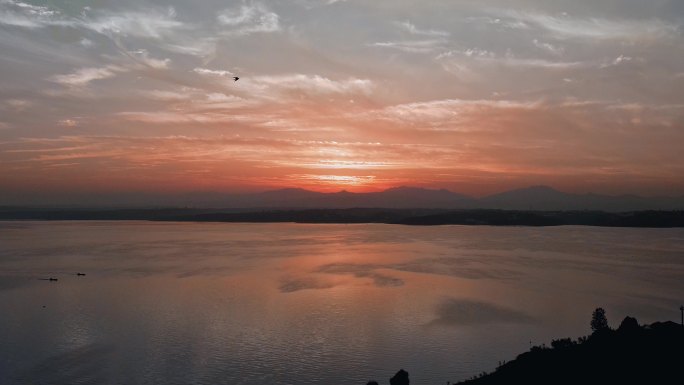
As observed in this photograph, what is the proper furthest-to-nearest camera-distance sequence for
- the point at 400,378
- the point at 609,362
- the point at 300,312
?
the point at 300,312, the point at 609,362, the point at 400,378

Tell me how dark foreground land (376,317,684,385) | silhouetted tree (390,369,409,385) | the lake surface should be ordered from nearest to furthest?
dark foreground land (376,317,684,385) < silhouetted tree (390,369,409,385) < the lake surface

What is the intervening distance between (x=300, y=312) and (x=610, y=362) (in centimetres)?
1757

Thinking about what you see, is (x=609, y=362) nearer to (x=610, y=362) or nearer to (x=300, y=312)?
(x=610, y=362)

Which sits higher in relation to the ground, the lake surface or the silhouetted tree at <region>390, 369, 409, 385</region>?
the silhouetted tree at <region>390, 369, 409, 385</region>

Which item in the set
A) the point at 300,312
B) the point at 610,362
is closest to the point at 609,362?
the point at 610,362

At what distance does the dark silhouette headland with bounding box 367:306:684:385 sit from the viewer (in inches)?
506

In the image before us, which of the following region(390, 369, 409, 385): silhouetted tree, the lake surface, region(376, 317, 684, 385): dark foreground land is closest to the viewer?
region(376, 317, 684, 385): dark foreground land

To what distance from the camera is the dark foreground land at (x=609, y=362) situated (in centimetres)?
1284

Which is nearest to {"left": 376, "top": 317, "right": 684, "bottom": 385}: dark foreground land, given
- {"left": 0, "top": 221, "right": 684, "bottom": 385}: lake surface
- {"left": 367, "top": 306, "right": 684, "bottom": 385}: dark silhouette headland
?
{"left": 367, "top": 306, "right": 684, "bottom": 385}: dark silhouette headland

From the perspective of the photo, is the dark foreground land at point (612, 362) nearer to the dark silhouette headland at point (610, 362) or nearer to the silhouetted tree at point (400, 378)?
the dark silhouette headland at point (610, 362)

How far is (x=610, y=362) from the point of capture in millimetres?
13773

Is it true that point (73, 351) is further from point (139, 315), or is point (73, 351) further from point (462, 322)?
point (462, 322)

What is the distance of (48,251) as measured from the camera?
217 feet

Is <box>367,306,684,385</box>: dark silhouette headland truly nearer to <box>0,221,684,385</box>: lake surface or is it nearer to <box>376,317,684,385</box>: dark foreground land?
<box>376,317,684,385</box>: dark foreground land
